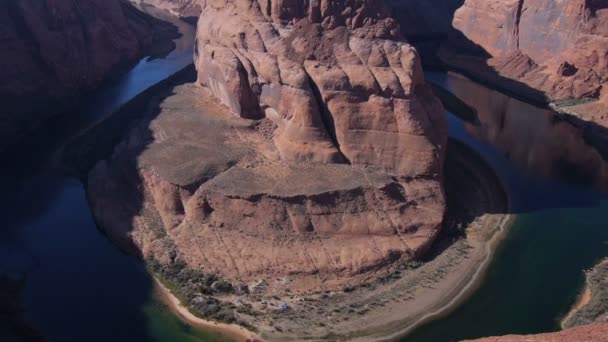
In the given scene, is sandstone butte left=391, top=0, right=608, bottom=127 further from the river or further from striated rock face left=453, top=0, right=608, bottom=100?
the river

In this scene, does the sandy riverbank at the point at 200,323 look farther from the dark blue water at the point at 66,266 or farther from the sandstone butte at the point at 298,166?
the sandstone butte at the point at 298,166

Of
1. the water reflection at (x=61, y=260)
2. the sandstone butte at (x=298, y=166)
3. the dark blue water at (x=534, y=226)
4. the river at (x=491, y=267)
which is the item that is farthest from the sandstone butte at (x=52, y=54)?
the dark blue water at (x=534, y=226)

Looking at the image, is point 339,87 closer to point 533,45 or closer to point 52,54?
point 52,54

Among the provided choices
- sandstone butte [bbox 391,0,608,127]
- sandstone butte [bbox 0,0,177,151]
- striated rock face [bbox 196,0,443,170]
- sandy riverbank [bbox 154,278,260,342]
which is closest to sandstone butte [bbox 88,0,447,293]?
striated rock face [bbox 196,0,443,170]

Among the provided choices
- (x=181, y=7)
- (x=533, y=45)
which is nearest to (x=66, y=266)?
(x=533, y=45)

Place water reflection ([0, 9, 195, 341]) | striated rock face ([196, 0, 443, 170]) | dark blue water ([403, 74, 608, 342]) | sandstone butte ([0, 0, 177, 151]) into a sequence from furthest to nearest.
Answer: sandstone butte ([0, 0, 177, 151])
striated rock face ([196, 0, 443, 170])
water reflection ([0, 9, 195, 341])
dark blue water ([403, 74, 608, 342])

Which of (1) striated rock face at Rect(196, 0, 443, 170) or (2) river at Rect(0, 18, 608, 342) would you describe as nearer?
(2) river at Rect(0, 18, 608, 342)

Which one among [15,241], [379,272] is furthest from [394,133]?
[15,241]
